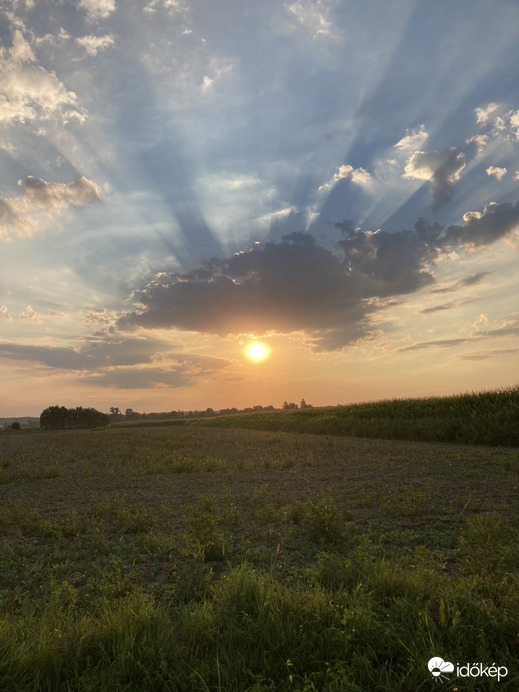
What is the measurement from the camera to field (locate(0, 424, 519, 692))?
123 inches

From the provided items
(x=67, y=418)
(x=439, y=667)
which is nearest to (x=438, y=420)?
(x=439, y=667)

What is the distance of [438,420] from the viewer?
2316 centimetres

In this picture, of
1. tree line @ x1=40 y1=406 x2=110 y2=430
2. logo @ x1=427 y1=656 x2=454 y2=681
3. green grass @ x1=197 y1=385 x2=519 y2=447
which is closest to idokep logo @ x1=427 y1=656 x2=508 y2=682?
logo @ x1=427 y1=656 x2=454 y2=681

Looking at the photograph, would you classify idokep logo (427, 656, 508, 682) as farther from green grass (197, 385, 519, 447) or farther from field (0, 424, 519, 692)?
green grass (197, 385, 519, 447)

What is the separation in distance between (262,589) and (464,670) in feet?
5.70

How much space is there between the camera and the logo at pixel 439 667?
293cm


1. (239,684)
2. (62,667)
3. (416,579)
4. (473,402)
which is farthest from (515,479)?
(473,402)

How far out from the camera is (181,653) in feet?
10.9

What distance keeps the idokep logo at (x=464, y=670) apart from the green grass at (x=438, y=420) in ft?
61.0

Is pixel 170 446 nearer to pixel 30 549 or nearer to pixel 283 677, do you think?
pixel 30 549

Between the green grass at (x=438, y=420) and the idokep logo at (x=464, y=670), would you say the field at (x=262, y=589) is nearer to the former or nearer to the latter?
the idokep logo at (x=464, y=670)

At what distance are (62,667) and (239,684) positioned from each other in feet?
4.65

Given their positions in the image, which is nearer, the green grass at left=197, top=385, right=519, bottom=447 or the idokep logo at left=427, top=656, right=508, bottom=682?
the idokep logo at left=427, top=656, right=508, bottom=682

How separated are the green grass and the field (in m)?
10.6
